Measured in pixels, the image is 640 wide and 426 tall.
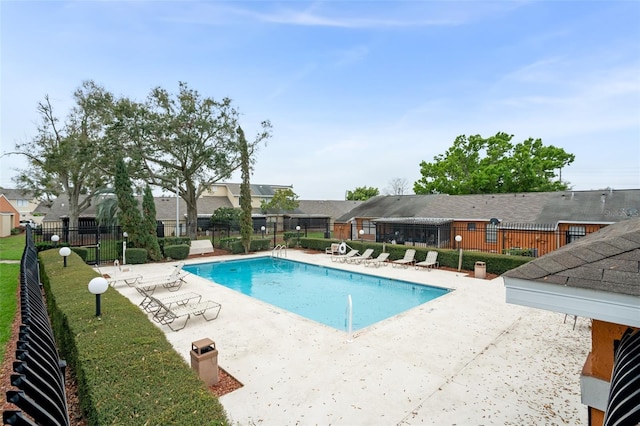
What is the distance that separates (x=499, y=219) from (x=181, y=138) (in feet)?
73.3

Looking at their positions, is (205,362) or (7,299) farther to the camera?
(7,299)

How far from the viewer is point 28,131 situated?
24672mm

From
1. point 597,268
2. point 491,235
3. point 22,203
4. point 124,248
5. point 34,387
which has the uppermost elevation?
point 22,203

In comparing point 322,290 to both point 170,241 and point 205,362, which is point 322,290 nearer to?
point 205,362

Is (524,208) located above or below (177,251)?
above

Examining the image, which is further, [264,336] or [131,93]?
[131,93]

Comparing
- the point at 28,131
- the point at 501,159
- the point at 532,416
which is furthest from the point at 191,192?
the point at 501,159

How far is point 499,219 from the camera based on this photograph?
65.8 feet

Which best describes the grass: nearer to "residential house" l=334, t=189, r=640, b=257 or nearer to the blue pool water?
the blue pool water

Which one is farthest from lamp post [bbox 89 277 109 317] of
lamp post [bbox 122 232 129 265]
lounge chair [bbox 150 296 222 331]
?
lamp post [bbox 122 232 129 265]

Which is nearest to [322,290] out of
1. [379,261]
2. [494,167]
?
[379,261]

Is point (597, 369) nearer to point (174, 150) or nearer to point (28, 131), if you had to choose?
point (174, 150)

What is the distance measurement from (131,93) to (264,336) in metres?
22.1

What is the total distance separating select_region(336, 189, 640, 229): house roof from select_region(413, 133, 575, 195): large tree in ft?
35.2
